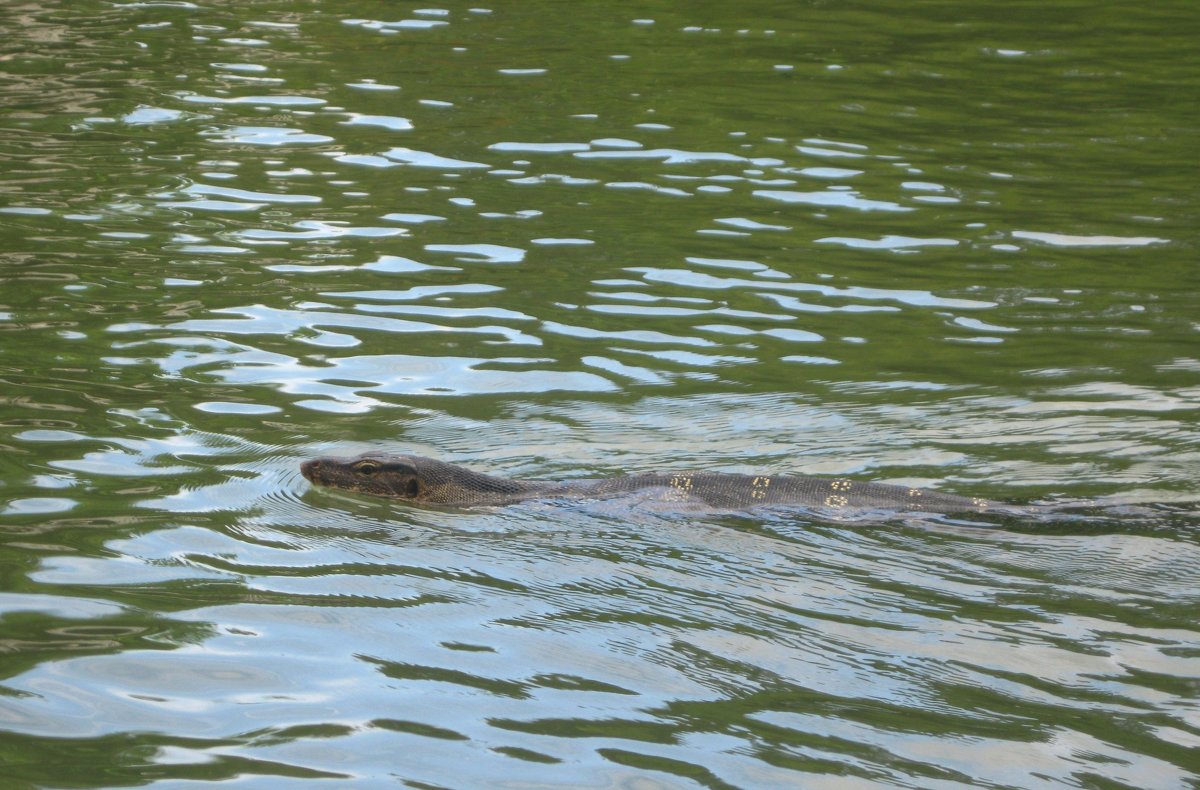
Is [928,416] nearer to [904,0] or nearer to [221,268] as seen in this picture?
[221,268]

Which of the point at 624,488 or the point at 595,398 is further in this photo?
the point at 595,398

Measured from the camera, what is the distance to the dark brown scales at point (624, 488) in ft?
27.1

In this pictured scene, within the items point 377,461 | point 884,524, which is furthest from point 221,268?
point 884,524

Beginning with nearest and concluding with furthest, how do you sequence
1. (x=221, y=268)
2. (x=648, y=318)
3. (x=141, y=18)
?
(x=648, y=318) → (x=221, y=268) → (x=141, y=18)

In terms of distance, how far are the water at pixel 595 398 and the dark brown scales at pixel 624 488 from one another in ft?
0.73

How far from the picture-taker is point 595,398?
10.2 metres

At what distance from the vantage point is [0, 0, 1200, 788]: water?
6.04 m

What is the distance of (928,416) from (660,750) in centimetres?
456

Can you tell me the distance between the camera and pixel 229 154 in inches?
634

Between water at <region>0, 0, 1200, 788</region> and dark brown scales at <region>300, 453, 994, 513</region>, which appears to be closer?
water at <region>0, 0, 1200, 788</region>

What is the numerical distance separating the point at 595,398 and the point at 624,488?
1842 mm

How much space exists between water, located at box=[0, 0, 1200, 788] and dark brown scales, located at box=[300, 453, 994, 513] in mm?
221

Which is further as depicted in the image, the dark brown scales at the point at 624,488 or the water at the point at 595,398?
the dark brown scales at the point at 624,488

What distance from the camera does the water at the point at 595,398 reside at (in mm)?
6035
